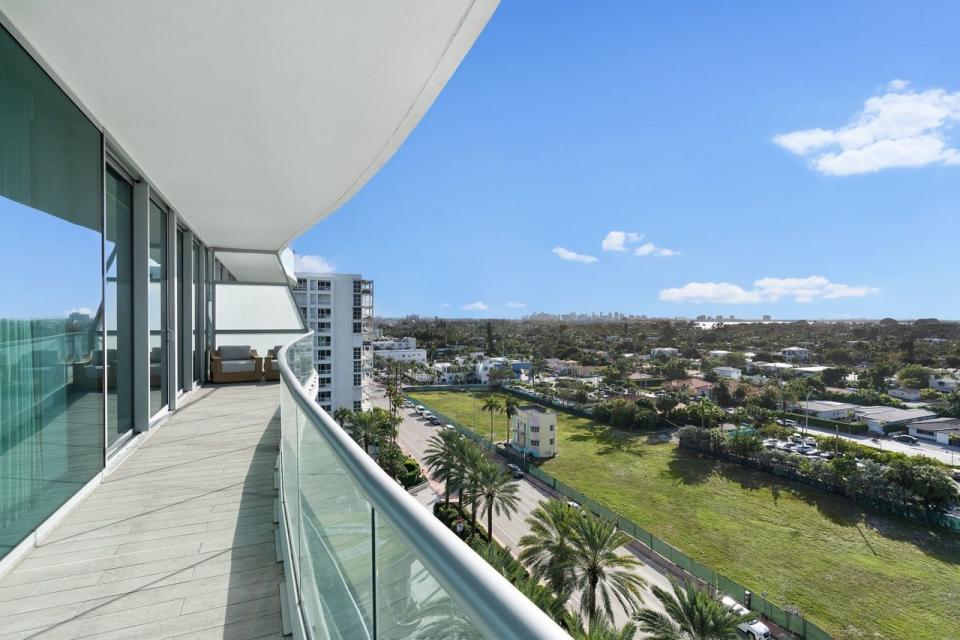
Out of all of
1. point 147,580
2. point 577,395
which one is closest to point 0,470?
point 147,580

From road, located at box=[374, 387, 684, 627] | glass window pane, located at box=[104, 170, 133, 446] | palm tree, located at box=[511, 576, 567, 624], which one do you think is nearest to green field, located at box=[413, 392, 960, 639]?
road, located at box=[374, 387, 684, 627]

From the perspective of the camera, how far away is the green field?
76.6 feet

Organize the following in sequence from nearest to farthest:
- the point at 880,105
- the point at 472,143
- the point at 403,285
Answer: the point at 472,143 → the point at 880,105 → the point at 403,285

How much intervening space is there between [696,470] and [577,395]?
65.4 feet

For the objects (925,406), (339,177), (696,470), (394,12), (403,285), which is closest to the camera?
(394,12)

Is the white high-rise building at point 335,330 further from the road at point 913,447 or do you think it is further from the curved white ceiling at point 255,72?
the road at point 913,447

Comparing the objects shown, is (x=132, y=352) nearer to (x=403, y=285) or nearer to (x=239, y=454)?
(x=239, y=454)

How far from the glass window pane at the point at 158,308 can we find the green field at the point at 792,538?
2783 cm

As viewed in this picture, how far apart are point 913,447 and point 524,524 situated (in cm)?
4185

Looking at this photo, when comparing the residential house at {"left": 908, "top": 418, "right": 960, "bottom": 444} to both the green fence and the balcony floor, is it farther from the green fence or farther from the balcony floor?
the balcony floor

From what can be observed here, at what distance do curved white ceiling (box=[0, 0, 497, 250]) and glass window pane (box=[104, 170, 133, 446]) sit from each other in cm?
47

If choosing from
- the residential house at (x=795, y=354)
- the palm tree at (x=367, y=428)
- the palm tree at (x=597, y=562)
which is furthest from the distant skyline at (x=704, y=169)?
the palm tree at (x=597, y=562)

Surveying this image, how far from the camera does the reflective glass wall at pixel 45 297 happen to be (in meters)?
2.83

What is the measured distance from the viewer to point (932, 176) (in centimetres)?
11369
